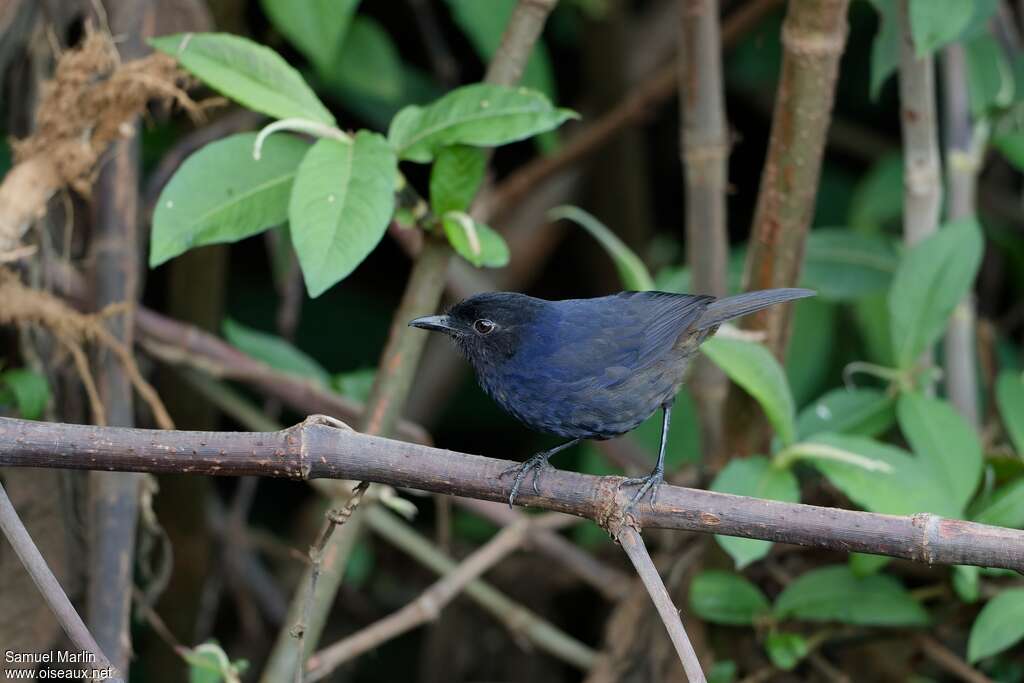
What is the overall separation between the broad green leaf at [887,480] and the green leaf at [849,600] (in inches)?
16.9

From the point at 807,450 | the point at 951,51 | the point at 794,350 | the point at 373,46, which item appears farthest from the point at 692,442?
the point at 373,46

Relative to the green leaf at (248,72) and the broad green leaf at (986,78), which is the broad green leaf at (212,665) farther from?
the broad green leaf at (986,78)

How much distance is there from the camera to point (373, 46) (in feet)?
12.0

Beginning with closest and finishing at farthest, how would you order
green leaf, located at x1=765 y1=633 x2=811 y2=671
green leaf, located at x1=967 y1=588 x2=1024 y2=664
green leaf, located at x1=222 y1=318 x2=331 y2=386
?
green leaf, located at x1=967 y1=588 x2=1024 y2=664 → green leaf, located at x1=765 y1=633 x2=811 y2=671 → green leaf, located at x1=222 y1=318 x2=331 y2=386

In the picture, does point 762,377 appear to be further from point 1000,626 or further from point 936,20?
point 936,20

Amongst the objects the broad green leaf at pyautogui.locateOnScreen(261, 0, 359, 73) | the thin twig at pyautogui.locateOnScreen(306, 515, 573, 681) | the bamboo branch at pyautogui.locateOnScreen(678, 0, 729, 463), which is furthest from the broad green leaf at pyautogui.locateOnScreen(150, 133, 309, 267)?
the bamboo branch at pyautogui.locateOnScreen(678, 0, 729, 463)

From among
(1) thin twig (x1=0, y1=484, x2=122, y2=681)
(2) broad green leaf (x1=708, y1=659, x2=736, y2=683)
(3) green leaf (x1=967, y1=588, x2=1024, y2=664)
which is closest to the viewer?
(1) thin twig (x1=0, y1=484, x2=122, y2=681)

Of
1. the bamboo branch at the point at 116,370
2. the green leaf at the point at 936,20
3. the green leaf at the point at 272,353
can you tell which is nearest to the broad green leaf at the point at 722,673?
the green leaf at the point at 272,353

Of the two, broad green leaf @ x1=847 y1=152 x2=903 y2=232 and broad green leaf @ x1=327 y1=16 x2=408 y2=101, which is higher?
broad green leaf @ x1=327 y1=16 x2=408 y2=101

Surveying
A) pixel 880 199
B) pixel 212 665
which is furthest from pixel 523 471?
pixel 880 199

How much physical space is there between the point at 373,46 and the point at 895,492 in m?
2.22

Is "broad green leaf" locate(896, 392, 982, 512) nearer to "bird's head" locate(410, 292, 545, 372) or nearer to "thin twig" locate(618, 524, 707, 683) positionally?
"bird's head" locate(410, 292, 545, 372)

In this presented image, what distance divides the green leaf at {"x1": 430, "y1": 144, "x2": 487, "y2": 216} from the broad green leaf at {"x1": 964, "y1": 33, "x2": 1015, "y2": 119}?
1620 millimetres

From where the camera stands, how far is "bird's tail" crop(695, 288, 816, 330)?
9.07 ft
